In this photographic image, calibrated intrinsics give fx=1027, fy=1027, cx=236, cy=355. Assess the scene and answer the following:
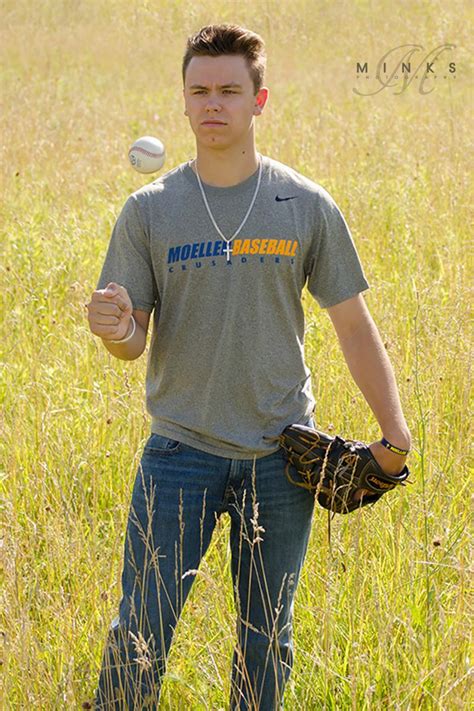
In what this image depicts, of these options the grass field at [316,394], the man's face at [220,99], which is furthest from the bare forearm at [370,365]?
the man's face at [220,99]

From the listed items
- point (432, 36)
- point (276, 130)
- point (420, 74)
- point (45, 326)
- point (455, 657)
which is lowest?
point (455, 657)

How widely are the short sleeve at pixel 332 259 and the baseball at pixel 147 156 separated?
118 cm

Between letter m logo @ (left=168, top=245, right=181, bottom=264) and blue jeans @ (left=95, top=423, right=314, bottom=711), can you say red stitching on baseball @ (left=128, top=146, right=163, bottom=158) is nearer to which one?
letter m logo @ (left=168, top=245, right=181, bottom=264)

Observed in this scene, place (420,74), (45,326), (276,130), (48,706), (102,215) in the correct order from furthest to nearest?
(420,74) < (276,130) < (102,215) < (45,326) < (48,706)

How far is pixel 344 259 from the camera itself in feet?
9.27

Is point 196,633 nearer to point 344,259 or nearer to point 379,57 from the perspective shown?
point 344,259

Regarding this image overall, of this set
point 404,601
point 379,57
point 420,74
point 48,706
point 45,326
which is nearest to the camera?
point 48,706

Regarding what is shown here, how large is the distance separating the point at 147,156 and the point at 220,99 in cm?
115

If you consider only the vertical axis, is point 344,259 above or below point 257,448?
above

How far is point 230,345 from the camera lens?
273 cm

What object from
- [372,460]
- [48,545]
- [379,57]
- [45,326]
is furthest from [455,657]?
[379,57]

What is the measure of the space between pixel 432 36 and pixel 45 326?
1176cm

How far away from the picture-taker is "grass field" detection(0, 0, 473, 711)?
296 centimetres

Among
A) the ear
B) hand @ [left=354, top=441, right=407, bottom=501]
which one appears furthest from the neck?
hand @ [left=354, top=441, right=407, bottom=501]
